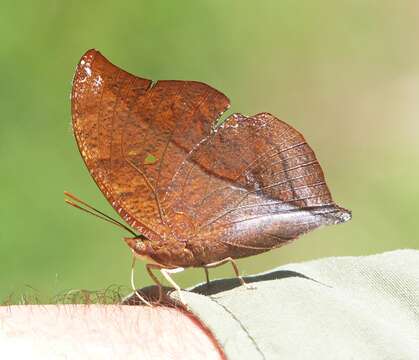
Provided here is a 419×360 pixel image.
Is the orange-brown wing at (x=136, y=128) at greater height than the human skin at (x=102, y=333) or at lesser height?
greater

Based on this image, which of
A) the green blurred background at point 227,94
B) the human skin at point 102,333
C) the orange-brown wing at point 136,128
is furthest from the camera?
the green blurred background at point 227,94

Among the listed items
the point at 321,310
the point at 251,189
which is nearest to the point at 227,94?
the point at 251,189

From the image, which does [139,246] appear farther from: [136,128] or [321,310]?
[321,310]

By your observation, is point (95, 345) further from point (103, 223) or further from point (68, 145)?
point (68, 145)

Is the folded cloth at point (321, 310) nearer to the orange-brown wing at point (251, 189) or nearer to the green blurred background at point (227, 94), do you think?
the orange-brown wing at point (251, 189)

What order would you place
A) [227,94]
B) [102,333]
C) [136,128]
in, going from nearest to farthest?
[102,333] < [136,128] < [227,94]

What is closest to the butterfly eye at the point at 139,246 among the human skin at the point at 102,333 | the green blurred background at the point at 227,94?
the human skin at the point at 102,333

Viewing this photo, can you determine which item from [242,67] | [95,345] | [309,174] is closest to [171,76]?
[242,67]
